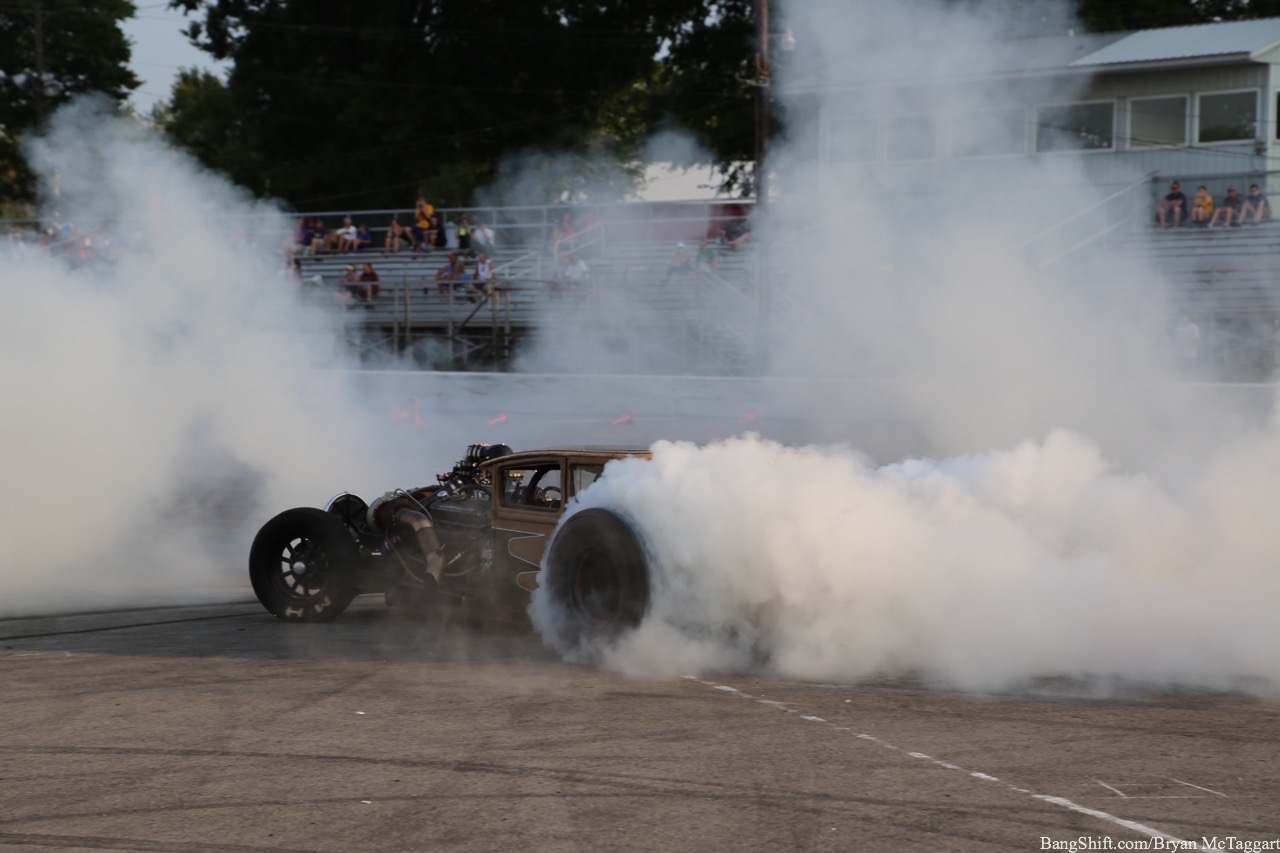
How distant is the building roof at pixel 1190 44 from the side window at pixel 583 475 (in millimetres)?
18569

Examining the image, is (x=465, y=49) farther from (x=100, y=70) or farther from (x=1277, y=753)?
(x=1277, y=753)

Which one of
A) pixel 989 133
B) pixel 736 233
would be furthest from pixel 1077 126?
pixel 736 233

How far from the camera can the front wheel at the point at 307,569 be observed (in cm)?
908

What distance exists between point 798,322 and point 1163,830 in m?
15.7

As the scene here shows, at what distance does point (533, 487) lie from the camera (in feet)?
28.6

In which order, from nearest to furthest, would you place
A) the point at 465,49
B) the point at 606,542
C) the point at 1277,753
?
the point at 1277,753 < the point at 606,542 < the point at 465,49

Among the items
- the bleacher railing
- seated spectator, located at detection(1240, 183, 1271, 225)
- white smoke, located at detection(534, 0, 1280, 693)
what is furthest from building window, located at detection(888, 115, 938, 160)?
white smoke, located at detection(534, 0, 1280, 693)

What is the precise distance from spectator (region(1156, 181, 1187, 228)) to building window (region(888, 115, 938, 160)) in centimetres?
364

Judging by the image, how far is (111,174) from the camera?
1833 centimetres

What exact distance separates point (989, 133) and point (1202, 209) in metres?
3.48

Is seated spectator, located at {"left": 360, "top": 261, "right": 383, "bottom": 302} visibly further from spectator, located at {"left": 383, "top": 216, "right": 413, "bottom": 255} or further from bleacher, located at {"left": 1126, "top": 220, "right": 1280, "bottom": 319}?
bleacher, located at {"left": 1126, "top": 220, "right": 1280, "bottom": 319}

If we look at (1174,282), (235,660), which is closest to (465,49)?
(1174,282)

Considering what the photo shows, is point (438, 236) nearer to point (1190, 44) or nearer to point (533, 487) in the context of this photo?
point (1190, 44)

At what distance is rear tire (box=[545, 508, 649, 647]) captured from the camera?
24.4 feet
